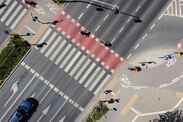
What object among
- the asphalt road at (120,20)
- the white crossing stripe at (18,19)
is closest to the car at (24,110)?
the white crossing stripe at (18,19)

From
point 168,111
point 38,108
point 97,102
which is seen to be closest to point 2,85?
point 38,108

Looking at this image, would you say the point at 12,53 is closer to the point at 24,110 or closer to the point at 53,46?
the point at 53,46

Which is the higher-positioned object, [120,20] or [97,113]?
[120,20]

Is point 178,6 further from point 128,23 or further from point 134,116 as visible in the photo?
point 134,116

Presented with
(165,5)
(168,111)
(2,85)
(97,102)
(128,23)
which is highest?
(165,5)

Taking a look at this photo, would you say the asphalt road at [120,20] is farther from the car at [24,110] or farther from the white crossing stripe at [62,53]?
the car at [24,110]

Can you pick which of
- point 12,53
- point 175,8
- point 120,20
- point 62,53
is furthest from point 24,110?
point 175,8
